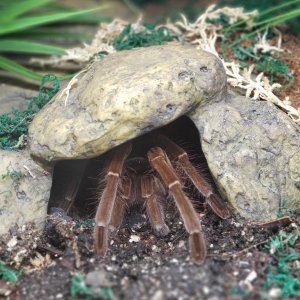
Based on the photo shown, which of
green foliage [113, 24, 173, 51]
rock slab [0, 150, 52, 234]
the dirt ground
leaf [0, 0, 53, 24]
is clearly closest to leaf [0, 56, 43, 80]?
leaf [0, 0, 53, 24]

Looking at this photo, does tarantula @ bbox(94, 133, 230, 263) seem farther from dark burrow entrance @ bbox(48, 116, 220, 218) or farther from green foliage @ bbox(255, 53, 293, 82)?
green foliage @ bbox(255, 53, 293, 82)

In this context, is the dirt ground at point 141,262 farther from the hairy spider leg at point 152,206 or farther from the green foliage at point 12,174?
the green foliage at point 12,174

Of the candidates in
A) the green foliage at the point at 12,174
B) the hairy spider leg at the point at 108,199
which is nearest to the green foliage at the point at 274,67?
the hairy spider leg at the point at 108,199

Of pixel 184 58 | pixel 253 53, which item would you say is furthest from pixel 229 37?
pixel 184 58

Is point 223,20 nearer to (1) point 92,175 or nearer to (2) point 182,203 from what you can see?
(1) point 92,175

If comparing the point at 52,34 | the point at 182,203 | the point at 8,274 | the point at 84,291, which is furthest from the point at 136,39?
the point at 84,291

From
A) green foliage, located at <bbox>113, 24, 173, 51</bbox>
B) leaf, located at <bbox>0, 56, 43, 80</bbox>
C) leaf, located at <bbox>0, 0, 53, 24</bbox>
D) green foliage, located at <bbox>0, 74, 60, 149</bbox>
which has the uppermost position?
leaf, located at <bbox>0, 0, 53, 24</bbox>
